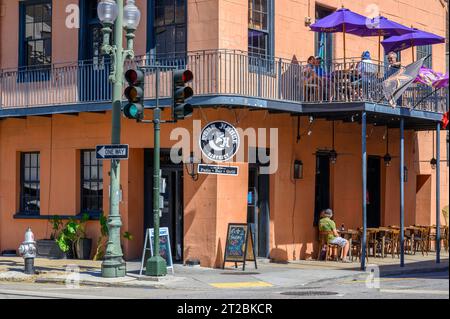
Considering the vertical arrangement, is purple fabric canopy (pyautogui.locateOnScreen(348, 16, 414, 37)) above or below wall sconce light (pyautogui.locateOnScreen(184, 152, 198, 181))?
above

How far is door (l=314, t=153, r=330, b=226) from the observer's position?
24.1 meters

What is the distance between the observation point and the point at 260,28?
2183 centimetres

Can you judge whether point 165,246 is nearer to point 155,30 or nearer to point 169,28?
point 169,28

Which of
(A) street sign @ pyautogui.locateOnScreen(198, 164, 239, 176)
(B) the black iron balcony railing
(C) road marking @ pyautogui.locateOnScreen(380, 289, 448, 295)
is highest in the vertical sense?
(B) the black iron balcony railing

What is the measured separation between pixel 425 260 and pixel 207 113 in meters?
7.01

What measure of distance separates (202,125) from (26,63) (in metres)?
5.95

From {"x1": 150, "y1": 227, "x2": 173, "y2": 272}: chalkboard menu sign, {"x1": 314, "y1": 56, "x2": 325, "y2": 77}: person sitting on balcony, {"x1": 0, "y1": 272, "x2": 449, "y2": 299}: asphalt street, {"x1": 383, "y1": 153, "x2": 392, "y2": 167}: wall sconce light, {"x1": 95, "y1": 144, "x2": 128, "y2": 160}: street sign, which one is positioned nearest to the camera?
{"x1": 0, "y1": 272, "x2": 449, "y2": 299}: asphalt street

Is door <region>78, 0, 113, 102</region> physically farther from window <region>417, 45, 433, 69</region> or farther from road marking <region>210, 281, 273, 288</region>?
window <region>417, 45, 433, 69</region>

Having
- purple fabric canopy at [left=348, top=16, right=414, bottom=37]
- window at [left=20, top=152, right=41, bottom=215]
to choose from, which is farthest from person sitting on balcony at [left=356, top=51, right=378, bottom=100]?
window at [left=20, top=152, right=41, bottom=215]

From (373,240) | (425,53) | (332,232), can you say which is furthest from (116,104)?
(425,53)

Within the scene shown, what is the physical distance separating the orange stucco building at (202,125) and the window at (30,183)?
0.19ft

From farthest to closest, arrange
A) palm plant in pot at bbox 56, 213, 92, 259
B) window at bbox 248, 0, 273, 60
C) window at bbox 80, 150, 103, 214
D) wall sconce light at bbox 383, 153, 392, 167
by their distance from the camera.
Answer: wall sconce light at bbox 383, 153, 392, 167 < window at bbox 80, 150, 103, 214 < palm plant in pot at bbox 56, 213, 92, 259 < window at bbox 248, 0, 273, 60

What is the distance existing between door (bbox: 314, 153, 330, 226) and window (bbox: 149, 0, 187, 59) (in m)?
5.09
